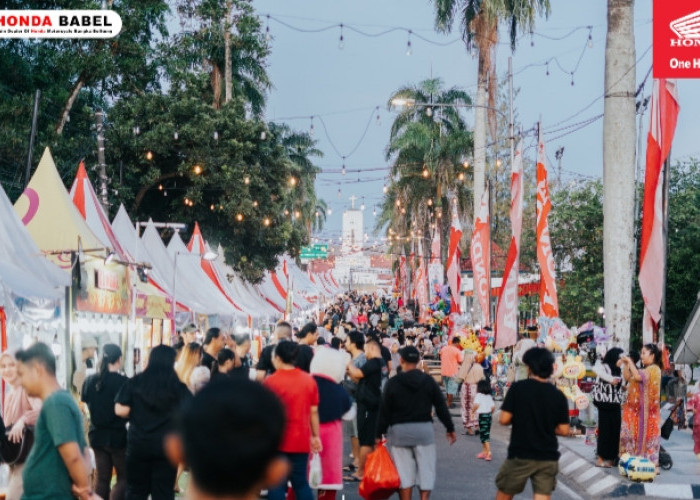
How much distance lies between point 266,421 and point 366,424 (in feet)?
35.2

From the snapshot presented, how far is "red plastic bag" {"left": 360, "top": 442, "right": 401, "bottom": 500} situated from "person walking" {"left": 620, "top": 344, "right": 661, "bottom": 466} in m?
4.26

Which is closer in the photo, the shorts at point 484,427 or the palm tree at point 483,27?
the shorts at point 484,427

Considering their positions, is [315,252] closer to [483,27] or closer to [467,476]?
[483,27]

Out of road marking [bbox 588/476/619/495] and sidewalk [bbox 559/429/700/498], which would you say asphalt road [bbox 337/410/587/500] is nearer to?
road marking [bbox 588/476/619/495]

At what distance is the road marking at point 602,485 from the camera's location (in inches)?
485

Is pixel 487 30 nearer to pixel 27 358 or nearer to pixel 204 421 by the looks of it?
pixel 27 358

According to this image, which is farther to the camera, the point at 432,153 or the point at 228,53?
the point at 432,153

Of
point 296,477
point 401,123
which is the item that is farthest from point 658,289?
point 401,123

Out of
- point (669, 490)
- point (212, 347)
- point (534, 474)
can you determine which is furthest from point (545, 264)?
point (534, 474)

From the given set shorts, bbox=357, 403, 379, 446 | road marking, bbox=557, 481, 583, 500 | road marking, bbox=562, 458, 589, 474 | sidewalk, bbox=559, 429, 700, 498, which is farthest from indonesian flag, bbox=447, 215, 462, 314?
shorts, bbox=357, 403, 379, 446

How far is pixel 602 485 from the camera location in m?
12.5

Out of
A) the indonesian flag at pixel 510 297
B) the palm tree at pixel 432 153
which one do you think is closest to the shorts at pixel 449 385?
the indonesian flag at pixel 510 297

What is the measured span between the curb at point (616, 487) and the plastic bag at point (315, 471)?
166 inches

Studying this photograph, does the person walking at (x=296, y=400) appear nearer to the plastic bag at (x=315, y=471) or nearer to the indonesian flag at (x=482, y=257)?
the plastic bag at (x=315, y=471)
